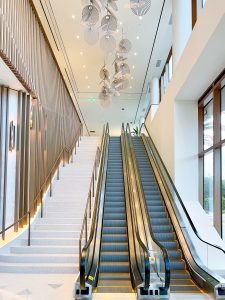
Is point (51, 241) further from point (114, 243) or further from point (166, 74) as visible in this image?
point (166, 74)

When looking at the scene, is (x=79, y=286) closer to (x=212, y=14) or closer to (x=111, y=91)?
(x=212, y=14)

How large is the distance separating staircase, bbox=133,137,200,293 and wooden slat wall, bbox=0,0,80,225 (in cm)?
315

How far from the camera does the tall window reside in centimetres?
805

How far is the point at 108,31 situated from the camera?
6.02 metres

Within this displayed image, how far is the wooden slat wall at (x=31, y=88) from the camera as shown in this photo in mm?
7956

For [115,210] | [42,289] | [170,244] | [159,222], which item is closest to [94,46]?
[115,210]

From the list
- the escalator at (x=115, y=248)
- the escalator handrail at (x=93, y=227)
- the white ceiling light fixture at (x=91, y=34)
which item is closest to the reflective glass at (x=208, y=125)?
the escalator at (x=115, y=248)

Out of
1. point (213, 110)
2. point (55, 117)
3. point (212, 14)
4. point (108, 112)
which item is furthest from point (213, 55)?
point (108, 112)

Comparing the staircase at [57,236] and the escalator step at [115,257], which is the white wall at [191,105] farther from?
the staircase at [57,236]

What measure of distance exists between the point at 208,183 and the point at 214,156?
3.77 ft

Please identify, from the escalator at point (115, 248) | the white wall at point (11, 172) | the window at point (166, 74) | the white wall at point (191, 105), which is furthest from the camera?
the window at point (166, 74)

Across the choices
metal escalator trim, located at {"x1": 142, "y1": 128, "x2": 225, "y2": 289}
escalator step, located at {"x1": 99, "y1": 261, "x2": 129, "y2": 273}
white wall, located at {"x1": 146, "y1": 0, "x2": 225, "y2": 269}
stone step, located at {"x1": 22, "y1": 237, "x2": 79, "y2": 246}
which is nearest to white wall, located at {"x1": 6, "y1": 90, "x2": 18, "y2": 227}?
stone step, located at {"x1": 22, "y1": 237, "x2": 79, "y2": 246}

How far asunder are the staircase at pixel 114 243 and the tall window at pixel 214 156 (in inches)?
82.8

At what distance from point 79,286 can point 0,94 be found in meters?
5.24
